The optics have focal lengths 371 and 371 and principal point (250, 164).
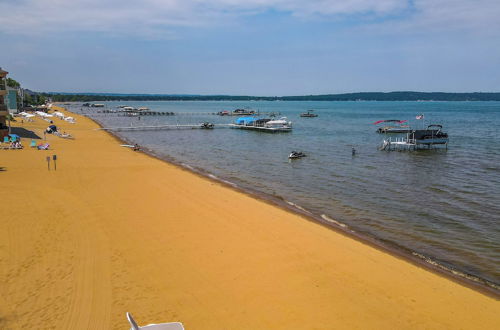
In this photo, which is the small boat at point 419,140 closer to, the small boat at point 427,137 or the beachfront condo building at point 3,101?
the small boat at point 427,137

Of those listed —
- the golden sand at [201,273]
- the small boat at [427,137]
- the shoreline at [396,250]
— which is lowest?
the shoreline at [396,250]

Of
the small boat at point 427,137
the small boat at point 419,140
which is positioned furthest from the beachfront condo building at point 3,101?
the small boat at point 427,137

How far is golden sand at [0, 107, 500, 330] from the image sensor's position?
27.7ft

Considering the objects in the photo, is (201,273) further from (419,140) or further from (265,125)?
(265,125)

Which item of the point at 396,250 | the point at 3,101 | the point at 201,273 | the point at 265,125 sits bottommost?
the point at 396,250

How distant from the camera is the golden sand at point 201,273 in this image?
845 cm

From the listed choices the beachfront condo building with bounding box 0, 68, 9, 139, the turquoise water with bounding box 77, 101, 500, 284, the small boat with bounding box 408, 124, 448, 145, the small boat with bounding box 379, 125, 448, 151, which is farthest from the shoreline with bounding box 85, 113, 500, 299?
the small boat with bounding box 408, 124, 448, 145

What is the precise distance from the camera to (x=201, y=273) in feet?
34.2

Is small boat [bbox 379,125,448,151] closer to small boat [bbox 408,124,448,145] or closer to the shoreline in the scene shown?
small boat [bbox 408,124,448,145]

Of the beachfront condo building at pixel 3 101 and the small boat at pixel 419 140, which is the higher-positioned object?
the beachfront condo building at pixel 3 101

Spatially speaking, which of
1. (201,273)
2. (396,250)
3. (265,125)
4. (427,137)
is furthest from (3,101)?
(427,137)

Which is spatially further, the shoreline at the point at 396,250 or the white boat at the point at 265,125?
the white boat at the point at 265,125

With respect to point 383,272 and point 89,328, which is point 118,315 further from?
point 383,272

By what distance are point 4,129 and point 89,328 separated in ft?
123
